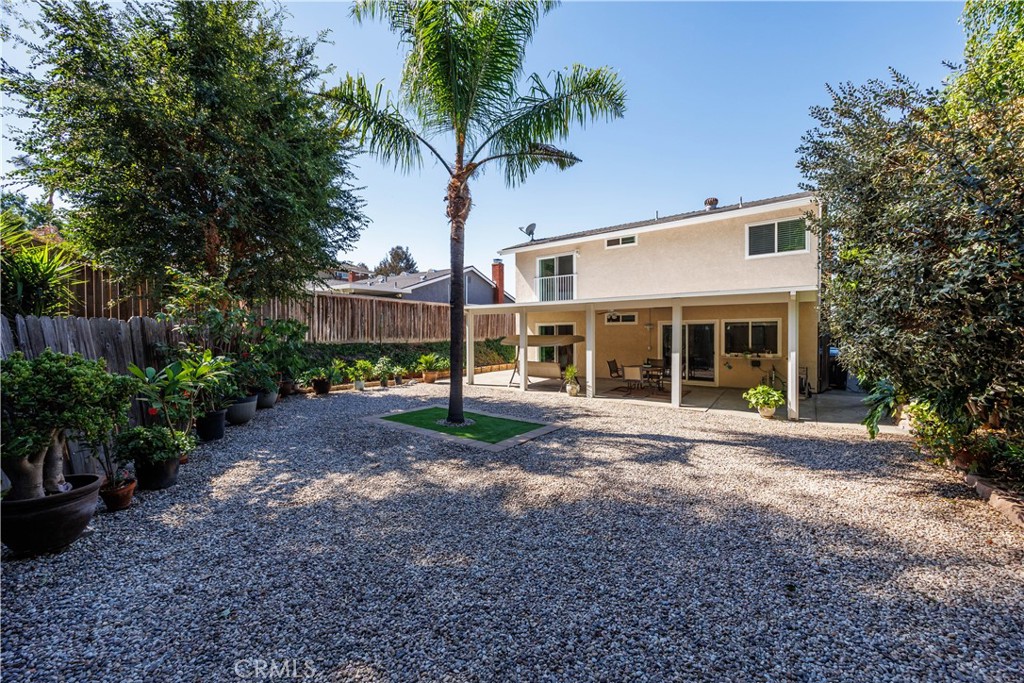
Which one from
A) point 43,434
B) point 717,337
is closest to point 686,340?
point 717,337

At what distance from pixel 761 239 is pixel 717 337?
11.1ft

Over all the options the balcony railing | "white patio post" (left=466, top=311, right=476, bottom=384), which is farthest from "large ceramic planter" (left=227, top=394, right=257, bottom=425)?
the balcony railing

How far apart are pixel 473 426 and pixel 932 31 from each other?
11.4 meters

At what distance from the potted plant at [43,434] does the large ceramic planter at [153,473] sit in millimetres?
1046

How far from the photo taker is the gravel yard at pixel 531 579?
232 cm

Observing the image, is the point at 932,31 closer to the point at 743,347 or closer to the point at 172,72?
the point at 743,347

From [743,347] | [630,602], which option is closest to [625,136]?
[743,347]

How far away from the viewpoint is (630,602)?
2838mm

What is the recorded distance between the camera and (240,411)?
7812 millimetres

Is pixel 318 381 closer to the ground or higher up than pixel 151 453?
higher up

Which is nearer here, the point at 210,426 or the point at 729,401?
the point at 210,426

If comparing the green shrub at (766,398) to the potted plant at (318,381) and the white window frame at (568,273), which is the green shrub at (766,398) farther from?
the potted plant at (318,381)

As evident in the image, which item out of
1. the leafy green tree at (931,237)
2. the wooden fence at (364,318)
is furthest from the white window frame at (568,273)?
the leafy green tree at (931,237)

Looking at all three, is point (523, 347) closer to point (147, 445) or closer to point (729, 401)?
point (729, 401)
